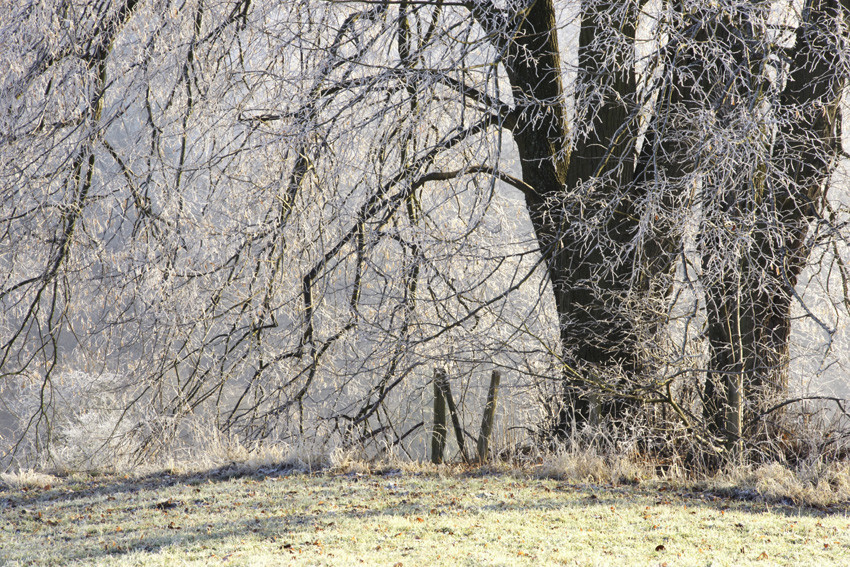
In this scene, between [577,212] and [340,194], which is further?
[340,194]

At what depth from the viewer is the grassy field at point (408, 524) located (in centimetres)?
339

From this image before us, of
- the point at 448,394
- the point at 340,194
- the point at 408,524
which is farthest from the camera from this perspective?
the point at 448,394

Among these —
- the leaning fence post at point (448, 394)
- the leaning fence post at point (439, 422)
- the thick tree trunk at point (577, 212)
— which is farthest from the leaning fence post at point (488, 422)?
the thick tree trunk at point (577, 212)

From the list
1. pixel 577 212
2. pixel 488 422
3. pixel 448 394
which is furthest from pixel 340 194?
pixel 488 422

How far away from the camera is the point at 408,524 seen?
3.98m

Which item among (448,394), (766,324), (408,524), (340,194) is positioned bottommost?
(408,524)

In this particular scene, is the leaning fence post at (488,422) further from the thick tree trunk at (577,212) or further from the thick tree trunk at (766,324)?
the thick tree trunk at (766,324)

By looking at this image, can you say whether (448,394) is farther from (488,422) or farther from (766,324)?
(766,324)

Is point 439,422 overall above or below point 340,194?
below

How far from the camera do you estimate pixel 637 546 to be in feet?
11.6

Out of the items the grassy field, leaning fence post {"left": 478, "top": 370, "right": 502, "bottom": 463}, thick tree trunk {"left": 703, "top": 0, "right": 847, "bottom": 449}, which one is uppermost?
thick tree trunk {"left": 703, "top": 0, "right": 847, "bottom": 449}

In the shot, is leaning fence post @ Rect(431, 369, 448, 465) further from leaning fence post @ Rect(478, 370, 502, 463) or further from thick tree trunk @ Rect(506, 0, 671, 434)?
thick tree trunk @ Rect(506, 0, 671, 434)

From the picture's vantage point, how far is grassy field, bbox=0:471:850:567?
339 centimetres

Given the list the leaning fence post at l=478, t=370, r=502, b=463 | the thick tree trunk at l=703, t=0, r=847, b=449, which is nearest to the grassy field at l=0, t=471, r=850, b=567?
the thick tree trunk at l=703, t=0, r=847, b=449
